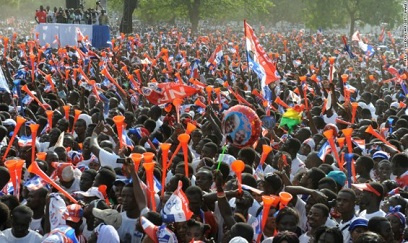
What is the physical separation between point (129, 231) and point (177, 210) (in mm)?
657

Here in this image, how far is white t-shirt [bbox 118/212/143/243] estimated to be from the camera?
602 cm

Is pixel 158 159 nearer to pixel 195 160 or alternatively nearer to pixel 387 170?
pixel 195 160

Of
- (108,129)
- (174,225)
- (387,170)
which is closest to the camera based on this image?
(174,225)

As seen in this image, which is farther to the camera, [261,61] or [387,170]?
[261,61]

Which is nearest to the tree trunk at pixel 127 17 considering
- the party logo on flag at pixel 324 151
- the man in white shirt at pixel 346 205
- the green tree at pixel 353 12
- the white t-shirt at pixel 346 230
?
the green tree at pixel 353 12

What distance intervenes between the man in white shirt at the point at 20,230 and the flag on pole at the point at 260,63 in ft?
20.2

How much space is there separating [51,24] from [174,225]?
2148cm

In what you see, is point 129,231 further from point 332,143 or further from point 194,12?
point 194,12

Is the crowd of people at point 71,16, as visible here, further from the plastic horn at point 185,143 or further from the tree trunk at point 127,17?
the plastic horn at point 185,143

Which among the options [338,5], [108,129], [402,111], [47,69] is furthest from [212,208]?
[338,5]

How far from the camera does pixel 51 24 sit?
26375 mm

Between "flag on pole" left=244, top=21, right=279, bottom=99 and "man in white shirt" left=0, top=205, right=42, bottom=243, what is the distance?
6.14 m

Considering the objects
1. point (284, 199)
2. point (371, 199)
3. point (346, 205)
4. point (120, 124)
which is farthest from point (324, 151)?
point (284, 199)

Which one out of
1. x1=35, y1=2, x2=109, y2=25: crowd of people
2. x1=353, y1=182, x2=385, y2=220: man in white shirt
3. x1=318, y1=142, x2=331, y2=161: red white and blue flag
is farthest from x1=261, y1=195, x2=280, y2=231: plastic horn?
x1=35, y1=2, x2=109, y2=25: crowd of people
